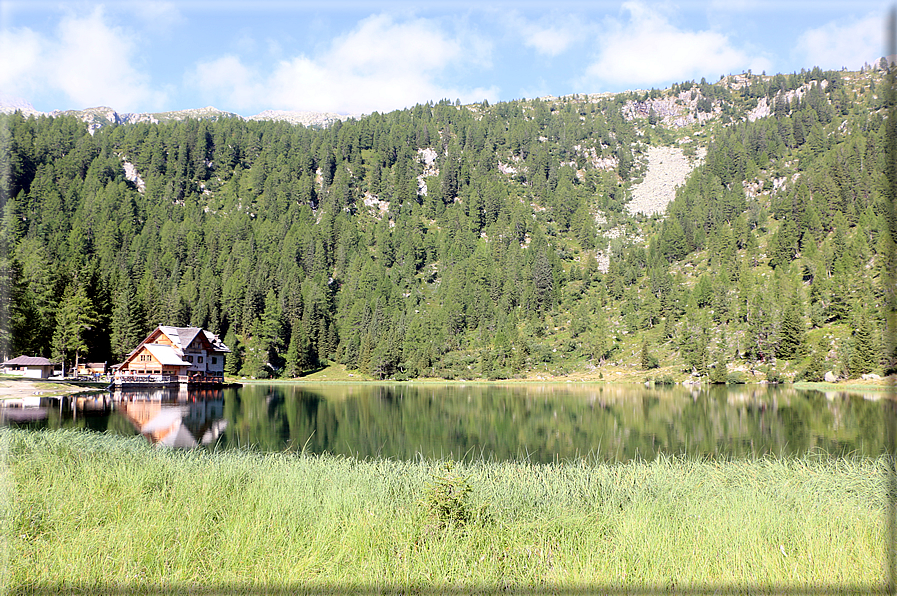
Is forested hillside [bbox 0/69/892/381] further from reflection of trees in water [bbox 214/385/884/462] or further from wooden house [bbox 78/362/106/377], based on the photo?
reflection of trees in water [bbox 214/385/884/462]

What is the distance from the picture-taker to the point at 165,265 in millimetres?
150125

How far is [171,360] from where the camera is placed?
79.2 meters

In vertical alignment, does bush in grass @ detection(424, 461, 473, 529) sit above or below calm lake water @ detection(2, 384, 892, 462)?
above

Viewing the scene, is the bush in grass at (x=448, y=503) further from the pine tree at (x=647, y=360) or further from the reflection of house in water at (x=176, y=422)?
the pine tree at (x=647, y=360)

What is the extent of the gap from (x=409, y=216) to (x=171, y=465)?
18172cm

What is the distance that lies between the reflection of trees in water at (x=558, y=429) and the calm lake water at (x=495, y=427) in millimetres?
66

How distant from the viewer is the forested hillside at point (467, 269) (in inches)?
3565

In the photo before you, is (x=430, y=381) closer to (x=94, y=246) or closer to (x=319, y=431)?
(x=319, y=431)

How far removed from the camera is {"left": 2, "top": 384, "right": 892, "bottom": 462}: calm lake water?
78.7 ft

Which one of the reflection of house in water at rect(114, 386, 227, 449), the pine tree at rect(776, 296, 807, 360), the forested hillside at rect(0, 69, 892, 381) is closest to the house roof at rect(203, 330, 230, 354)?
the forested hillside at rect(0, 69, 892, 381)

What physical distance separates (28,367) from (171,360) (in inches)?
839

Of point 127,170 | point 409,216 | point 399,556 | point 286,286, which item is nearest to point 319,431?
point 399,556

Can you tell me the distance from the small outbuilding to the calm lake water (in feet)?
60.4

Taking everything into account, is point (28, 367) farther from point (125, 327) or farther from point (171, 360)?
point (125, 327)
